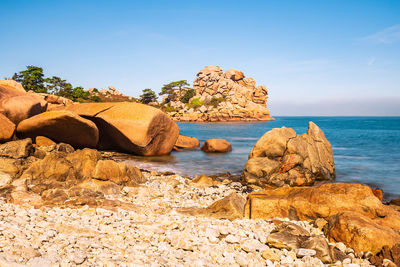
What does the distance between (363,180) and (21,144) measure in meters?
16.0

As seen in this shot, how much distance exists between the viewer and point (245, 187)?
12594mm

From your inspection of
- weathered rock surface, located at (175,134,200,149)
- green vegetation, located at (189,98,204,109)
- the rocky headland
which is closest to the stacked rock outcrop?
green vegetation, located at (189,98,204,109)

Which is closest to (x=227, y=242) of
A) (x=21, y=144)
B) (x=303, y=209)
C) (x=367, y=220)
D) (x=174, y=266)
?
(x=174, y=266)

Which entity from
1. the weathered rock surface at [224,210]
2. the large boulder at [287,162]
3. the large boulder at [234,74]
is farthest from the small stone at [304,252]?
the large boulder at [234,74]

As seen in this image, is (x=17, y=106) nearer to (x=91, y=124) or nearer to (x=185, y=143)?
(x=91, y=124)

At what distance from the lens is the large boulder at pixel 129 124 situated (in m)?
17.2

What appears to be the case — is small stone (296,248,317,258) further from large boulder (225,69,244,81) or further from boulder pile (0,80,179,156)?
large boulder (225,69,244,81)

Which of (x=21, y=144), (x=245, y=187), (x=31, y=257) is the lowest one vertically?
(x=245, y=187)

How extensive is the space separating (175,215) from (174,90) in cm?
10592

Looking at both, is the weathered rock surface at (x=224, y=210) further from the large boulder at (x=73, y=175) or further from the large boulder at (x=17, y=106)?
the large boulder at (x=17, y=106)

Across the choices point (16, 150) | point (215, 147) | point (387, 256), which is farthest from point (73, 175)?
point (215, 147)

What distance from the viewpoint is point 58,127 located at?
47.5 feet

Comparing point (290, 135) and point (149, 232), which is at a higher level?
point (290, 135)

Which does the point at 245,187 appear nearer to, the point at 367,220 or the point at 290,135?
the point at 290,135
